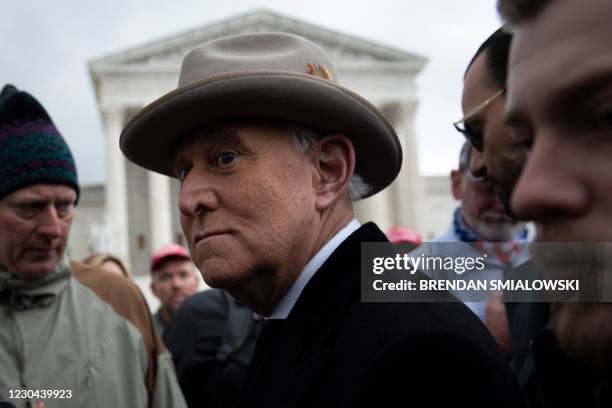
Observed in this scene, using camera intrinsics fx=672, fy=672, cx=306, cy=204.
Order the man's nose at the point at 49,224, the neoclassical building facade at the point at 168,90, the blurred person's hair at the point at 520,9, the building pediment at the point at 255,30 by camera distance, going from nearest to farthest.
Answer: the blurred person's hair at the point at 520,9, the man's nose at the point at 49,224, the neoclassical building facade at the point at 168,90, the building pediment at the point at 255,30

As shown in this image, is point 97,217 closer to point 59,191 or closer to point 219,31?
point 219,31

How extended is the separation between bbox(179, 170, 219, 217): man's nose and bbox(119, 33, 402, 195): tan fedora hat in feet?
0.60

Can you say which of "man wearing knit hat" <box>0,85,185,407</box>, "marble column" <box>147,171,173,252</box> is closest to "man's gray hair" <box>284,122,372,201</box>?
"man wearing knit hat" <box>0,85,185,407</box>

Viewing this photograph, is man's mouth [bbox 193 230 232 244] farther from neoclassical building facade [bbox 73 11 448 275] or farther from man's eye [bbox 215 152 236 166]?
neoclassical building facade [bbox 73 11 448 275]

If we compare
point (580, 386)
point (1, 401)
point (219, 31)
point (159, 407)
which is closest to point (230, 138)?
point (580, 386)

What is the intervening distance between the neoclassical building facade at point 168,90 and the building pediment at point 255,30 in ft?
0.19

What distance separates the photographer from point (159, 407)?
10.0ft

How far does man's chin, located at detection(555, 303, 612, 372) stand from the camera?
0.75m

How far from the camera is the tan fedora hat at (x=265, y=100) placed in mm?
1855

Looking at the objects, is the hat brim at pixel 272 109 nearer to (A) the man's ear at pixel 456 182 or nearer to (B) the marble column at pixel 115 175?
(A) the man's ear at pixel 456 182

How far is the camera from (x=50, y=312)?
2.92m

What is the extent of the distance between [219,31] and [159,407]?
1508 inches

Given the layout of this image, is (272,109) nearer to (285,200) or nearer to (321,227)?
(285,200)

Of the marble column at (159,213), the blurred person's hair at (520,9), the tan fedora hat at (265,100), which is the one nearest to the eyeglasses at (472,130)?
the tan fedora hat at (265,100)
